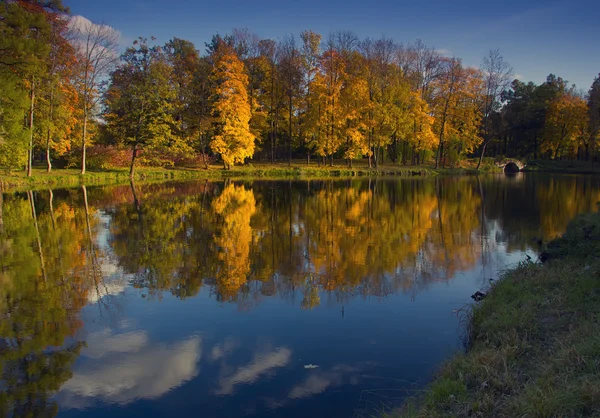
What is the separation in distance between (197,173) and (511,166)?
39280 mm

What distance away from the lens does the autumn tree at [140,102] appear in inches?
1535

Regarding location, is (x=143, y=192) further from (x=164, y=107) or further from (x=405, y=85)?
(x=405, y=85)

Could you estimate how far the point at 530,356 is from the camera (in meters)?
5.50

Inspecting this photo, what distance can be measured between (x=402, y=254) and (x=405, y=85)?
41115 mm

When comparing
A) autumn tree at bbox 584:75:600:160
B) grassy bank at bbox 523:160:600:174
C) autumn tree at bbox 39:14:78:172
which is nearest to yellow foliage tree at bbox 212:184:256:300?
autumn tree at bbox 39:14:78:172

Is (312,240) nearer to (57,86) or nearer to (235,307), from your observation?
(235,307)

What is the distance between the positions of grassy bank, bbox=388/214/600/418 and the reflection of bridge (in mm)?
53405

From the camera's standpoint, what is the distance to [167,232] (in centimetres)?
1599

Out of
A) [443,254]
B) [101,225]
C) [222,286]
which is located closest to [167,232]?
[101,225]

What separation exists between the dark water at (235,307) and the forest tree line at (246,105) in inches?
716

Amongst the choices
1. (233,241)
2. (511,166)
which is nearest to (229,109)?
(233,241)

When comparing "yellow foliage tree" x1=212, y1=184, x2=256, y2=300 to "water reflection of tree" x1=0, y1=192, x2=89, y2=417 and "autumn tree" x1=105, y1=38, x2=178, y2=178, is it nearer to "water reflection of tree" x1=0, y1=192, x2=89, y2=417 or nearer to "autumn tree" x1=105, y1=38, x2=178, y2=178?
"water reflection of tree" x1=0, y1=192, x2=89, y2=417

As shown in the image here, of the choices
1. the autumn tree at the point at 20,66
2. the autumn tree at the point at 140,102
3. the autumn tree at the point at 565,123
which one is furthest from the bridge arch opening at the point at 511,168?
the autumn tree at the point at 20,66

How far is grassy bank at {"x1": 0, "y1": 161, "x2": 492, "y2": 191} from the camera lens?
32.0m
